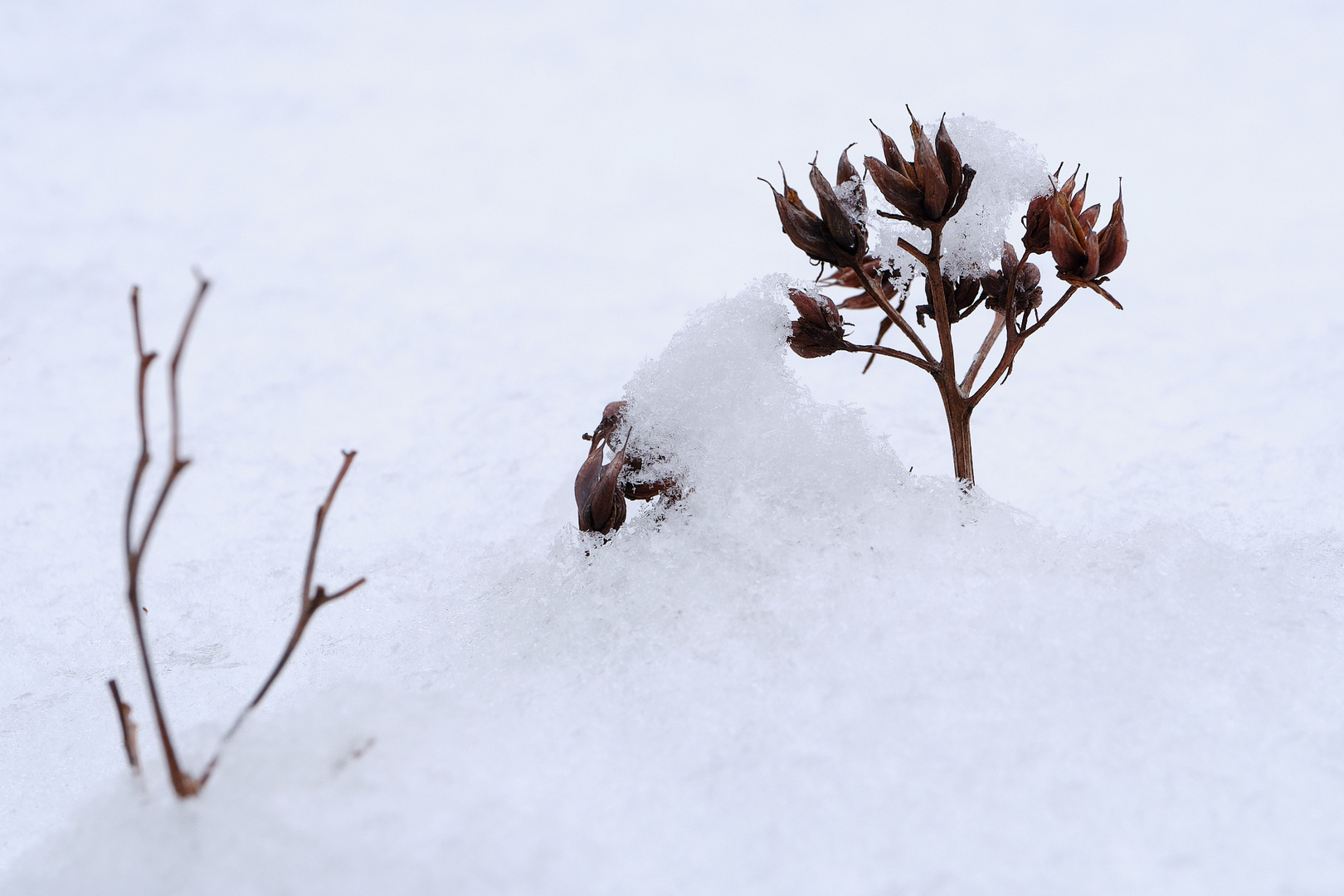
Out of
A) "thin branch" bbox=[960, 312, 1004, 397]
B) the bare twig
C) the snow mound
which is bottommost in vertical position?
the snow mound

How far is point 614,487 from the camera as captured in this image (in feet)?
2.28

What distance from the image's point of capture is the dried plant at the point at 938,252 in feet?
2.16

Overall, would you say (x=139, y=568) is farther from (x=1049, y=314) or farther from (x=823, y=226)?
(x=1049, y=314)

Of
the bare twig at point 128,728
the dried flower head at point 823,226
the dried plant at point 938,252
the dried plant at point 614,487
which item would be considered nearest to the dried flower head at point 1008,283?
the dried plant at point 938,252

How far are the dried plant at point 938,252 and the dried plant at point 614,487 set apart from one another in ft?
0.45

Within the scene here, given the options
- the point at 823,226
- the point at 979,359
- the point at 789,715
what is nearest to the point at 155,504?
the point at 789,715

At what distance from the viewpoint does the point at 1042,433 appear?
3.69 ft

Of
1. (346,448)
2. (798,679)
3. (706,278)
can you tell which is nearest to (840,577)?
(798,679)

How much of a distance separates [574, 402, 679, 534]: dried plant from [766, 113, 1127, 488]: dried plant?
14 cm

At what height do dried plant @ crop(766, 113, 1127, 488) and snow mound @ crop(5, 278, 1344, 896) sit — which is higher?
dried plant @ crop(766, 113, 1127, 488)

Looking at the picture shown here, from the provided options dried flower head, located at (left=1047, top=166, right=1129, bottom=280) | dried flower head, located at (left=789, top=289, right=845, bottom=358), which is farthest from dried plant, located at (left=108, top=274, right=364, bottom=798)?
dried flower head, located at (left=1047, top=166, right=1129, bottom=280)

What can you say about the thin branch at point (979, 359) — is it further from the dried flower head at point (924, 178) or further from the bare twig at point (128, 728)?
the bare twig at point (128, 728)

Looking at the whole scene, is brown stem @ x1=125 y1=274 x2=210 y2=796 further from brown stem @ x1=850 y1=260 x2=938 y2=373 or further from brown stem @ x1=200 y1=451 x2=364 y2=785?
brown stem @ x1=850 y1=260 x2=938 y2=373

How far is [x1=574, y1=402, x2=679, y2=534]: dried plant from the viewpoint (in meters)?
0.70
